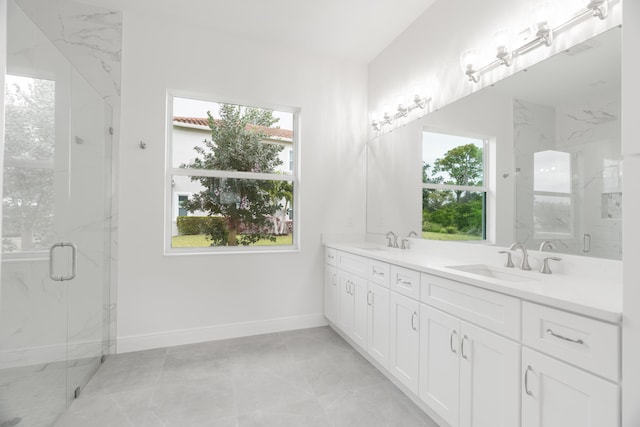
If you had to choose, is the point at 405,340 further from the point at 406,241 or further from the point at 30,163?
the point at 30,163

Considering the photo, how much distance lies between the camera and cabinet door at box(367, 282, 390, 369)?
7.13 ft

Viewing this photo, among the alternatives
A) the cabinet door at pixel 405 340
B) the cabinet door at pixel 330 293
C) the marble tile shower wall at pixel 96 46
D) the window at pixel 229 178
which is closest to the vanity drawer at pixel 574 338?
the cabinet door at pixel 405 340

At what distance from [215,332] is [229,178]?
1.50 metres

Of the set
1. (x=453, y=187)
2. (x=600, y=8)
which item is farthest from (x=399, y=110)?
(x=600, y=8)

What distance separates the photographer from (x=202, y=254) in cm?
292

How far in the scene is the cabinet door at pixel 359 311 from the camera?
2473mm

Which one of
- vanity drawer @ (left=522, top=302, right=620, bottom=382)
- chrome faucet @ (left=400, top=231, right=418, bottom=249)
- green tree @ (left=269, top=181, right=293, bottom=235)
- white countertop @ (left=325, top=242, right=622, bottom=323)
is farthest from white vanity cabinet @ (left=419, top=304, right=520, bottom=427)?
green tree @ (left=269, top=181, right=293, bottom=235)

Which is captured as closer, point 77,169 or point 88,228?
point 77,169

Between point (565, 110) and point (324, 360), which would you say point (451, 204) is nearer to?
point (565, 110)

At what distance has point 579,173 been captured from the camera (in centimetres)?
155

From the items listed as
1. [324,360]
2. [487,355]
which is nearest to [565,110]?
[487,355]

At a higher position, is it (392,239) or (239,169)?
(239,169)

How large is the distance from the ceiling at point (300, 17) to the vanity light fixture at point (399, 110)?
2.20ft

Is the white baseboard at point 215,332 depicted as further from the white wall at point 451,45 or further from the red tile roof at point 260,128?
the white wall at point 451,45
